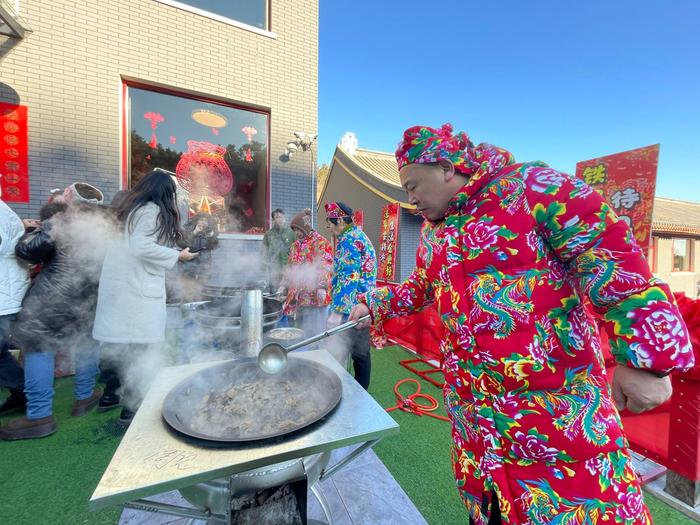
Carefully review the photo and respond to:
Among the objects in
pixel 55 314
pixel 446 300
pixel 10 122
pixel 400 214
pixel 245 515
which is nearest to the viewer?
pixel 446 300

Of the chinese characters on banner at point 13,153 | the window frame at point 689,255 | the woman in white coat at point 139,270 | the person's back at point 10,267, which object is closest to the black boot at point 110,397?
the woman in white coat at point 139,270

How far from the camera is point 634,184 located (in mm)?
3900

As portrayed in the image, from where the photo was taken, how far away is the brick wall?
14.3 ft

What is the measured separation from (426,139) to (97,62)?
5.86 m

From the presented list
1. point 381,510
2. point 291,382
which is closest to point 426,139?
point 291,382

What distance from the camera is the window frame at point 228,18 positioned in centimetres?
512

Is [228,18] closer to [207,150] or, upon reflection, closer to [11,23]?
[207,150]

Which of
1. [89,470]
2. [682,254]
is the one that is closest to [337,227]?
[89,470]

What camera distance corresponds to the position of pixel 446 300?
3.89 ft

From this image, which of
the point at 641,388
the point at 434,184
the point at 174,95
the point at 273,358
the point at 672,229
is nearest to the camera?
the point at 641,388

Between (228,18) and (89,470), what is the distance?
21.6ft

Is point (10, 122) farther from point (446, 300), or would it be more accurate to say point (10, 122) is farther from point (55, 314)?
point (446, 300)

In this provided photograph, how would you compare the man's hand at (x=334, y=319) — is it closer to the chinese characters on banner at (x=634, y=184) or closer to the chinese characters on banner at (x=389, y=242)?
the chinese characters on banner at (x=634, y=184)

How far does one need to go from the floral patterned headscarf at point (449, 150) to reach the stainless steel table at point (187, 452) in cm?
105
